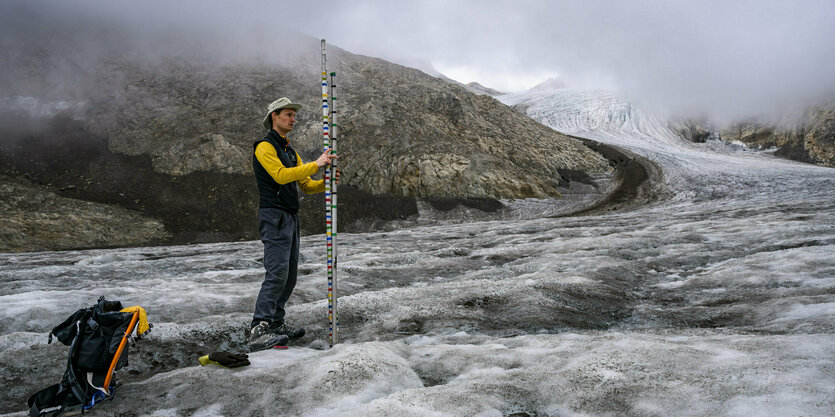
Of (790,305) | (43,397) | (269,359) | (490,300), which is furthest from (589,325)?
(43,397)

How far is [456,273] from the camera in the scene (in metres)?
11.5

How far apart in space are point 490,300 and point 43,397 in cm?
594

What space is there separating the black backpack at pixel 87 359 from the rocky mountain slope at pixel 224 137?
25501 mm

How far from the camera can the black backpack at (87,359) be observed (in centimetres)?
389

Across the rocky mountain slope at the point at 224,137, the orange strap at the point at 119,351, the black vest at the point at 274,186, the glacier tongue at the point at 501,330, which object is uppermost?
the rocky mountain slope at the point at 224,137

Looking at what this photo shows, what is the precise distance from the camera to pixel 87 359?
13.1 ft

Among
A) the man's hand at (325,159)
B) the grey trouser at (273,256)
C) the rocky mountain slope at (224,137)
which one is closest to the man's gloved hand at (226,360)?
the grey trouser at (273,256)

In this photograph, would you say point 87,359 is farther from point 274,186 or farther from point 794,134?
point 794,134

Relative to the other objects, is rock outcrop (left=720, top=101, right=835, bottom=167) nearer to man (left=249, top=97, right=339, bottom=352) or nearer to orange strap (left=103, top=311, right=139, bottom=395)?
man (left=249, top=97, right=339, bottom=352)

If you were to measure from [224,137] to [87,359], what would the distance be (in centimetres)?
3736

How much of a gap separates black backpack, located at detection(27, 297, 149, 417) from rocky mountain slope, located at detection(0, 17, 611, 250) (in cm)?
2550

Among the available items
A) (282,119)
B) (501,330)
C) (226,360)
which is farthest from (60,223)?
(501,330)

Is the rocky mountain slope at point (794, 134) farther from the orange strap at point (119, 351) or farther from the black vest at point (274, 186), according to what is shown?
the orange strap at point (119, 351)

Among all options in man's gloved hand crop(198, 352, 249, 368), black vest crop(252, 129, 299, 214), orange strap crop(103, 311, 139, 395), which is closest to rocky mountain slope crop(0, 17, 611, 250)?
black vest crop(252, 129, 299, 214)
